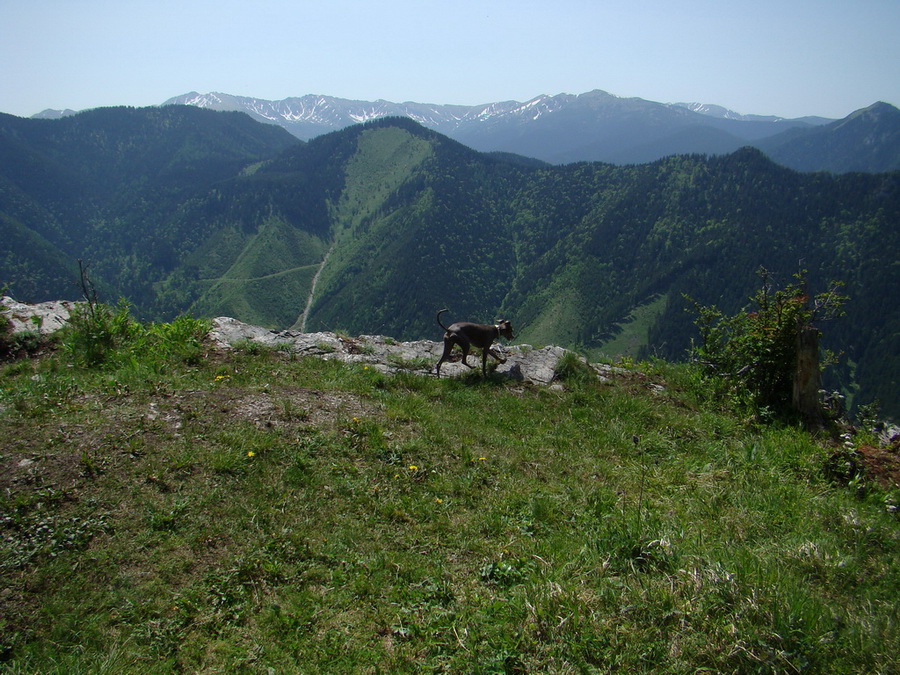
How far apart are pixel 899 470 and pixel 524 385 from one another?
6.47 metres

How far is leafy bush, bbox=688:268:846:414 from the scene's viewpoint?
374 inches

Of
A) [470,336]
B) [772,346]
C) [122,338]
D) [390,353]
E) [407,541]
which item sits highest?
[772,346]

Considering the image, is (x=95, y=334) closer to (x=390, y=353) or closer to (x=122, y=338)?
(x=122, y=338)

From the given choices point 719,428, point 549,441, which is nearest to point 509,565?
point 549,441

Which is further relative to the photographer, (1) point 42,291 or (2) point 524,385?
(1) point 42,291

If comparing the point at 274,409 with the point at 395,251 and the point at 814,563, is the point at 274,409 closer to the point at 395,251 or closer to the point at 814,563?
the point at 814,563

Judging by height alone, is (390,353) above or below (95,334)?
below

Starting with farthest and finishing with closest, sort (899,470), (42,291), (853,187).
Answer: (853,187), (42,291), (899,470)

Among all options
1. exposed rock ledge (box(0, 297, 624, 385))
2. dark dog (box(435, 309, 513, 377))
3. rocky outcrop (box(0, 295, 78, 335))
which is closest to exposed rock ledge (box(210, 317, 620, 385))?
exposed rock ledge (box(0, 297, 624, 385))

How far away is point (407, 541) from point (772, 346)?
27.9ft

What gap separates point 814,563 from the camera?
4.23 meters

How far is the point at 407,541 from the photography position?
5.45 metres

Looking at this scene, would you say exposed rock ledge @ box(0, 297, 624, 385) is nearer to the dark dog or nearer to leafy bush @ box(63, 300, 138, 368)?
the dark dog

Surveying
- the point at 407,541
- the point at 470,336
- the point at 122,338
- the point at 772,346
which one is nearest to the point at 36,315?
the point at 122,338
